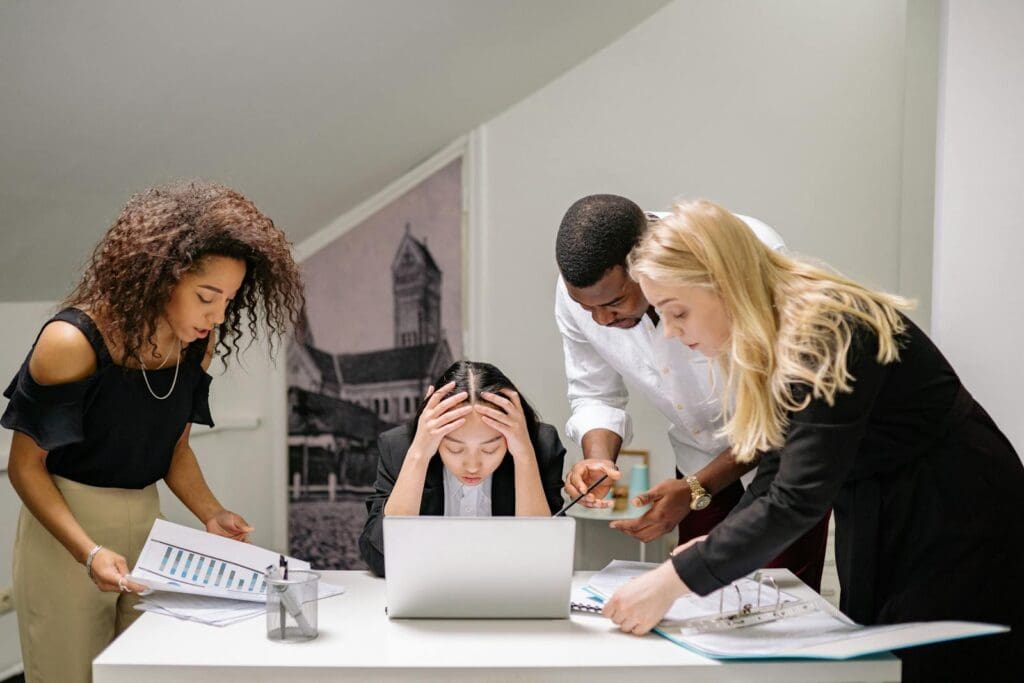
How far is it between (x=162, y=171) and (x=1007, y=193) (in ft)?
6.69

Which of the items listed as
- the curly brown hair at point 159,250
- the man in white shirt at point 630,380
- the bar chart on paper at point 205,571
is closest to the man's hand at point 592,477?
the man in white shirt at point 630,380

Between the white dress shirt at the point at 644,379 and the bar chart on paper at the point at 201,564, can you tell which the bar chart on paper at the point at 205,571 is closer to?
the bar chart on paper at the point at 201,564

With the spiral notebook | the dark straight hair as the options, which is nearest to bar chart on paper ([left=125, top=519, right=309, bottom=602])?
the dark straight hair

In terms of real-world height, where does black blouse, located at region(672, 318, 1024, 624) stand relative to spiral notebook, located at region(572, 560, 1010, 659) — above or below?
above

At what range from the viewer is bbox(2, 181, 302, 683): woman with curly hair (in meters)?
1.69

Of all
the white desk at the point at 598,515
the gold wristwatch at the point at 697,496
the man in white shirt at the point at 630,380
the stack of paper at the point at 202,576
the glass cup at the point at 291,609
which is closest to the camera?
the glass cup at the point at 291,609

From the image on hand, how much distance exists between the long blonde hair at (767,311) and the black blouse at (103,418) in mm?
940

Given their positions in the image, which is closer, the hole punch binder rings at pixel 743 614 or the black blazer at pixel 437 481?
the hole punch binder rings at pixel 743 614

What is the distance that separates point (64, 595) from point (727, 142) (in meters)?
2.73

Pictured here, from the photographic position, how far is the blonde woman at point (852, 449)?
1369mm

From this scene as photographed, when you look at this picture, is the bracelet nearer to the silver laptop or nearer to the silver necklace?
the silver necklace

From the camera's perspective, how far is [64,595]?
1747 millimetres

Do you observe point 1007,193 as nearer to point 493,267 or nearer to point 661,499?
point 661,499

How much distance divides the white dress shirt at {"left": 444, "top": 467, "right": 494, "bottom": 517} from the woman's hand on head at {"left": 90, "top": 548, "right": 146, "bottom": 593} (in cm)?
65
